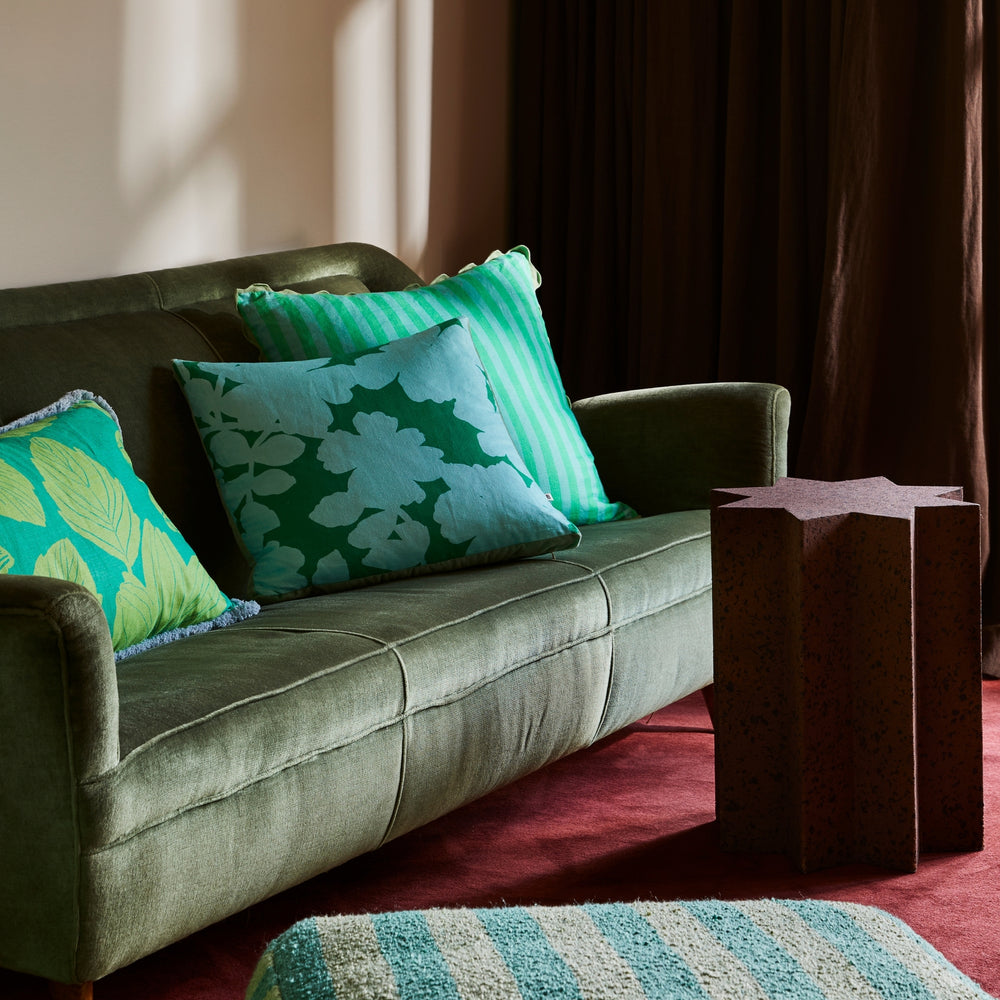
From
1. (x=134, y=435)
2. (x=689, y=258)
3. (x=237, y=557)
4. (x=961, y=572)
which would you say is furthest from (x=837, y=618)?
(x=689, y=258)

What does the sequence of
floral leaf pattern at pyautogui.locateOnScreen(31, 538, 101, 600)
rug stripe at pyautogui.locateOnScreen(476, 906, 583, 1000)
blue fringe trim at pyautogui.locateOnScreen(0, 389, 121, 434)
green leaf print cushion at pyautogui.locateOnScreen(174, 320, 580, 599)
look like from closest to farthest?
rug stripe at pyautogui.locateOnScreen(476, 906, 583, 1000) → floral leaf pattern at pyautogui.locateOnScreen(31, 538, 101, 600) → blue fringe trim at pyautogui.locateOnScreen(0, 389, 121, 434) → green leaf print cushion at pyautogui.locateOnScreen(174, 320, 580, 599)

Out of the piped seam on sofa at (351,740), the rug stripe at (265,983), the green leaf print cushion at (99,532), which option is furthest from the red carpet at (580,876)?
the rug stripe at (265,983)

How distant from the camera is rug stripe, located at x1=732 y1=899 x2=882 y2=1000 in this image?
827 mm

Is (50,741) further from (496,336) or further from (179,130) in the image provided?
(179,130)

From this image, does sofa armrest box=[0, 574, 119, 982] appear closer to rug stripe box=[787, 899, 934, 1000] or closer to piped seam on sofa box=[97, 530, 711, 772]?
piped seam on sofa box=[97, 530, 711, 772]

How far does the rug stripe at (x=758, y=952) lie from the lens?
0.82m

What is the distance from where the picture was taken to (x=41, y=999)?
4.99ft

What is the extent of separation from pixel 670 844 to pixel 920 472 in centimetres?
131

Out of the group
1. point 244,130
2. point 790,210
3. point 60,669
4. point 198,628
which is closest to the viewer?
point 60,669

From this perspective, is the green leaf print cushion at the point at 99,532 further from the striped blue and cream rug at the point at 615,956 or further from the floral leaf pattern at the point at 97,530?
the striped blue and cream rug at the point at 615,956

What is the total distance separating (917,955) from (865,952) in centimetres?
3

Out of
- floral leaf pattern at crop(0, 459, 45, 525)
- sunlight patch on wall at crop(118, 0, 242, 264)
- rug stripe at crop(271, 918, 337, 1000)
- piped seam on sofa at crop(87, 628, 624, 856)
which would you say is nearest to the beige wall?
sunlight patch on wall at crop(118, 0, 242, 264)

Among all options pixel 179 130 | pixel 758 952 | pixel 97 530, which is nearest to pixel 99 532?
pixel 97 530

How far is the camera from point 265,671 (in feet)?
4.97
